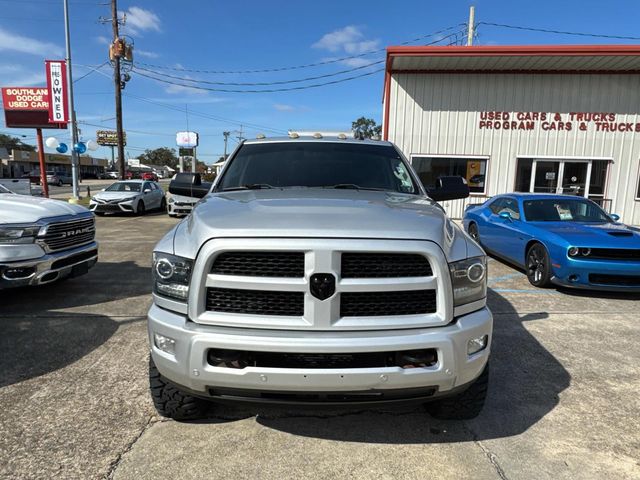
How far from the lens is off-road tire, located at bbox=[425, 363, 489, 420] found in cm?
272

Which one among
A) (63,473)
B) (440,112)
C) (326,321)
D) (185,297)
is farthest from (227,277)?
(440,112)

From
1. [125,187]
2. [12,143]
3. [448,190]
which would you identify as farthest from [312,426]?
[12,143]

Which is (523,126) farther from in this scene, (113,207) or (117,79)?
(117,79)

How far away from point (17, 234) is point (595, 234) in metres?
7.16

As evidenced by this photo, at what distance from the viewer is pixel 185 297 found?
2.38 meters

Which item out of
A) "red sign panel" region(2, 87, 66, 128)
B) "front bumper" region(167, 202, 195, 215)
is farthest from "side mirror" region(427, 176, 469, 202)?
"red sign panel" region(2, 87, 66, 128)

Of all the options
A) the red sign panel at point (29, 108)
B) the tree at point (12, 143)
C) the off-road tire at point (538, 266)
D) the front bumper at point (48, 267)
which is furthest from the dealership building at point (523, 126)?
the tree at point (12, 143)

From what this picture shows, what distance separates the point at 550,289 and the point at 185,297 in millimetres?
5791

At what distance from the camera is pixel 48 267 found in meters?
5.13

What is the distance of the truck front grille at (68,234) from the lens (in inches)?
206

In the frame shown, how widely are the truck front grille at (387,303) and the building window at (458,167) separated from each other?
13483 millimetres

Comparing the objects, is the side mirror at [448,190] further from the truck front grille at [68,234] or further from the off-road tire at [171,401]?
the truck front grille at [68,234]

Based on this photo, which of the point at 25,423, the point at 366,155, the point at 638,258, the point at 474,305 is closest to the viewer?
the point at 474,305

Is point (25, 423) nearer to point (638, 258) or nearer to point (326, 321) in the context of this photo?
point (326, 321)
